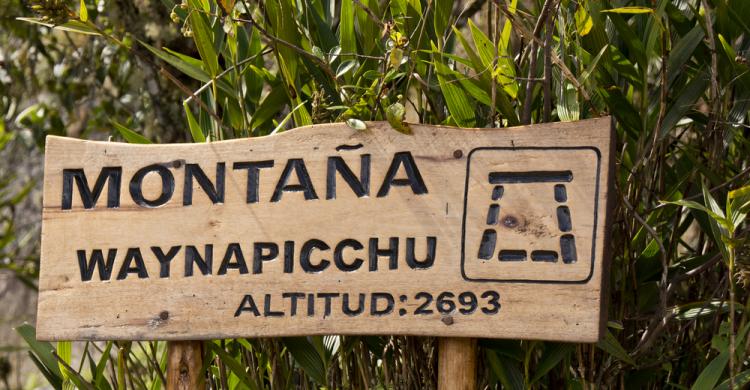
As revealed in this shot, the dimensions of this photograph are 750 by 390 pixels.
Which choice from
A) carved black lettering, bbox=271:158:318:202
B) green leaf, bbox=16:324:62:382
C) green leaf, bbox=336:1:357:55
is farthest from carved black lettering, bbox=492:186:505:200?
green leaf, bbox=16:324:62:382

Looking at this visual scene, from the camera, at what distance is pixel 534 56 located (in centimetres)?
121

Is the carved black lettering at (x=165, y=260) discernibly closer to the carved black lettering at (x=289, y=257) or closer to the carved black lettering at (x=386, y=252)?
the carved black lettering at (x=289, y=257)

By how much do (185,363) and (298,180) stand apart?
0.32 metres

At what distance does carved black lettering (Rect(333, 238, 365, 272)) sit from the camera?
3.88 ft

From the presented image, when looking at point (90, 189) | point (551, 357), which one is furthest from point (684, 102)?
point (90, 189)

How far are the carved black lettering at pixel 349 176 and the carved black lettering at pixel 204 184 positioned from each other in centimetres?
15

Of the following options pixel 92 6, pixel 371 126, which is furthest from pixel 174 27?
pixel 371 126

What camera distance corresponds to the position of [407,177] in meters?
1.17

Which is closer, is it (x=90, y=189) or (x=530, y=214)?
(x=530, y=214)

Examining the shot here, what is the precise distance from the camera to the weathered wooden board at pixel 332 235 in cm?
112

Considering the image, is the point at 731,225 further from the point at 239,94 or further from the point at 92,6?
the point at 92,6

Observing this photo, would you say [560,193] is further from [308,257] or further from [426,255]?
[308,257]

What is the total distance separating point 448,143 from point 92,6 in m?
1.32

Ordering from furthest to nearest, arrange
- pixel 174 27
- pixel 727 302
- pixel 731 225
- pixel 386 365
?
pixel 174 27, pixel 386 365, pixel 727 302, pixel 731 225
